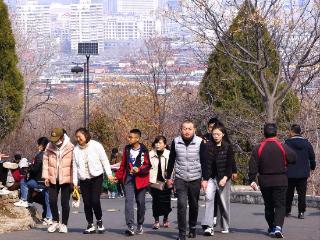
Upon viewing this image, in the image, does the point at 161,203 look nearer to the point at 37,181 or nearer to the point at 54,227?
the point at 54,227

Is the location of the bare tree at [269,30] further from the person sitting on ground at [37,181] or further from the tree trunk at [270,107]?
the person sitting on ground at [37,181]

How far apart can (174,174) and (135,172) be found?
1.99 ft

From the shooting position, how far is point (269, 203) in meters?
15.0

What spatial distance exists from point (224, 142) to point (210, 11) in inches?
380

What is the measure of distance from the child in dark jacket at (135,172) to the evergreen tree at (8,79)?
15.7 m

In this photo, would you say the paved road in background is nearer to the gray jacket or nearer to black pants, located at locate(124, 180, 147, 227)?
black pants, located at locate(124, 180, 147, 227)

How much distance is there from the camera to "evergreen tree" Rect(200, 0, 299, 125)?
25.8 metres

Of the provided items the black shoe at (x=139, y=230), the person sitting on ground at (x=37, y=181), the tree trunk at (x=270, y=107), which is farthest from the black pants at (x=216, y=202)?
the tree trunk at (x=270, y=107)

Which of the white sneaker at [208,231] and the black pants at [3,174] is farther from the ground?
the black pants at [3,174]

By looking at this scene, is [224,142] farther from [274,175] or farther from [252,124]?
[252,124]

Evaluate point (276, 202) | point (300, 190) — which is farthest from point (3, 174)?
point (276, 202)

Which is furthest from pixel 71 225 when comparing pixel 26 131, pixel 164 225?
pixel 26 131

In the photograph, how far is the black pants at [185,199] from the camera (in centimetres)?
1438

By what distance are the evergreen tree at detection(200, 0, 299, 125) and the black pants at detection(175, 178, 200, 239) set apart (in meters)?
10.8
